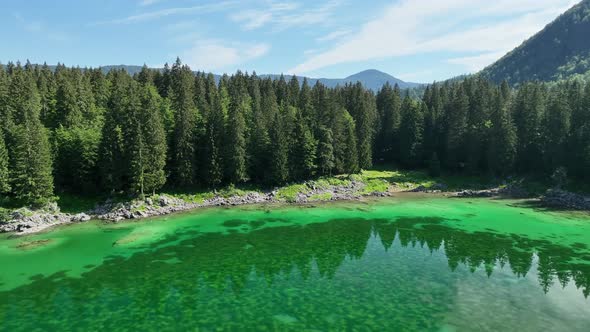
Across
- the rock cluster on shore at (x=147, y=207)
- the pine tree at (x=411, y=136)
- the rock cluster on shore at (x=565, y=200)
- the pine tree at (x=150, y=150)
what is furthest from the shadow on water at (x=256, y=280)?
the pine tree at (x=411, y=136)

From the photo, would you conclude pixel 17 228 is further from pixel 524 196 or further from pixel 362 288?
pixel 524 196

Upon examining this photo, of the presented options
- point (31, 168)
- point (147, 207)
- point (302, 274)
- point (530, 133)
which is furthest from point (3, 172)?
point (530, 133)

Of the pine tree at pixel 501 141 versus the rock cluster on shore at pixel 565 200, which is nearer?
the rock cluster on shore at pixel 565 200

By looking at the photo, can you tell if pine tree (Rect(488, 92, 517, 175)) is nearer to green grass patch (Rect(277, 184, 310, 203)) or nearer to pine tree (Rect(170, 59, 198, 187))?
green grass patch (Rect(277, 184, 310, 203))

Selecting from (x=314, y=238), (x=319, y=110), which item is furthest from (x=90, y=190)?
(x=319, y=110)

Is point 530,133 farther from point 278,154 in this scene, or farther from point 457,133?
point 278,154

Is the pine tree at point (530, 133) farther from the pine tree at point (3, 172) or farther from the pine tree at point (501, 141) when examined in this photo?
the pine tree at point (3, 172)

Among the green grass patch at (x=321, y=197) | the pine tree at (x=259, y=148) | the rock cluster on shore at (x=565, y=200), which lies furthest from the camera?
the pine tree at (x=259, y=148)
